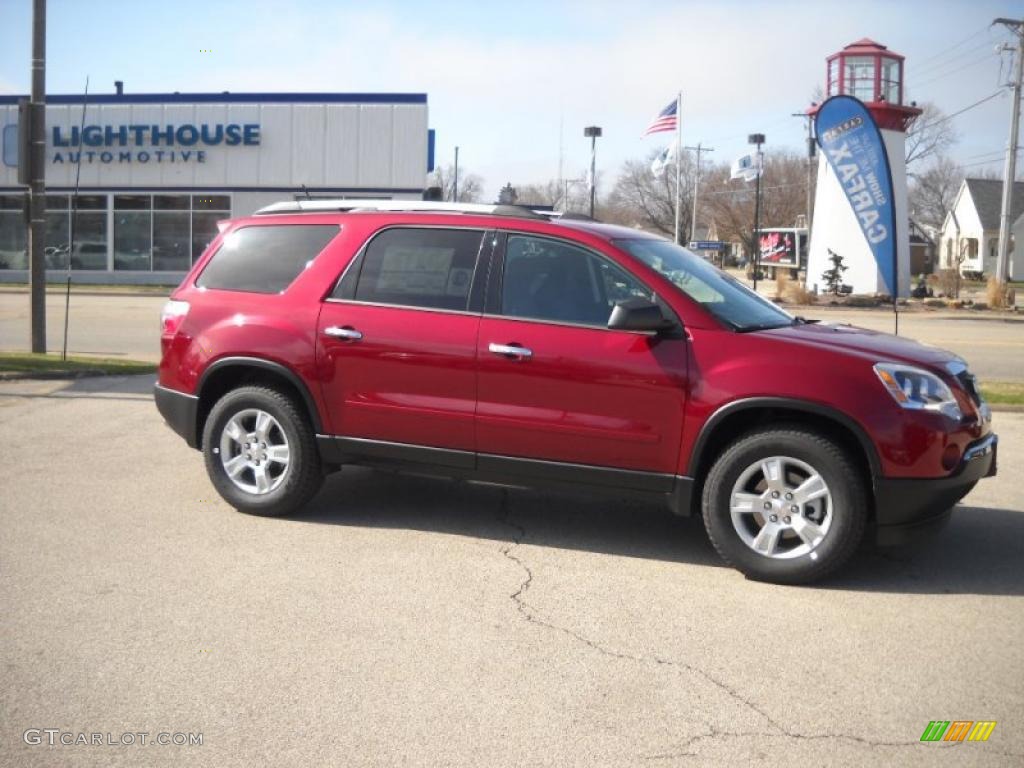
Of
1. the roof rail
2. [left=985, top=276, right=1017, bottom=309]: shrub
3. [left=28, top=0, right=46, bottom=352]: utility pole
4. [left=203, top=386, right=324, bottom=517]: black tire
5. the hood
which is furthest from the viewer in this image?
[left=985, top=276, right=1017, bottom=309]: shrub

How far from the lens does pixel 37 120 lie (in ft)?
44.0

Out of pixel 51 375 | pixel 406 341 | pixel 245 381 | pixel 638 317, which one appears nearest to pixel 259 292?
pixel 245 381

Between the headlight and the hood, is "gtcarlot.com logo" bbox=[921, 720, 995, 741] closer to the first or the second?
the headlight

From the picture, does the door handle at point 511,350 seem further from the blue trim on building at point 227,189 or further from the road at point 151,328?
the blue trim on building at point 227,189

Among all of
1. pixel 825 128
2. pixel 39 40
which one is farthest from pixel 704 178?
pixel 39 40

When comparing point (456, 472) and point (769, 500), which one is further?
point (456, 472)

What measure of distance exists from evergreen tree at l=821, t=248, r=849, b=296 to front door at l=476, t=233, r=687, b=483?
2993cm

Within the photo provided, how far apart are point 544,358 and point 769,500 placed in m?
1.39

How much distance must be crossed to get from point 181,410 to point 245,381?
472 mm

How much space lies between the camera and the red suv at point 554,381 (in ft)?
17.6

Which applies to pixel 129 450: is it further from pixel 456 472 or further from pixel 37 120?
pixel 37 120

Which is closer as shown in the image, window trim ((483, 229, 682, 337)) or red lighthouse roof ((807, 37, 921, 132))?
window trim ((483, 229, 682, 337))

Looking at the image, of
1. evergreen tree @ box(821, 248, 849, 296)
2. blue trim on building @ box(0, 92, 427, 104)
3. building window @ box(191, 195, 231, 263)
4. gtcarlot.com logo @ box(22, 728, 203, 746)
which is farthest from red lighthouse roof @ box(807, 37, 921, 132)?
gtcarlot.com logo @ box(22, 728, 203, 746)

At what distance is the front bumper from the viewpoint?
526 cm
